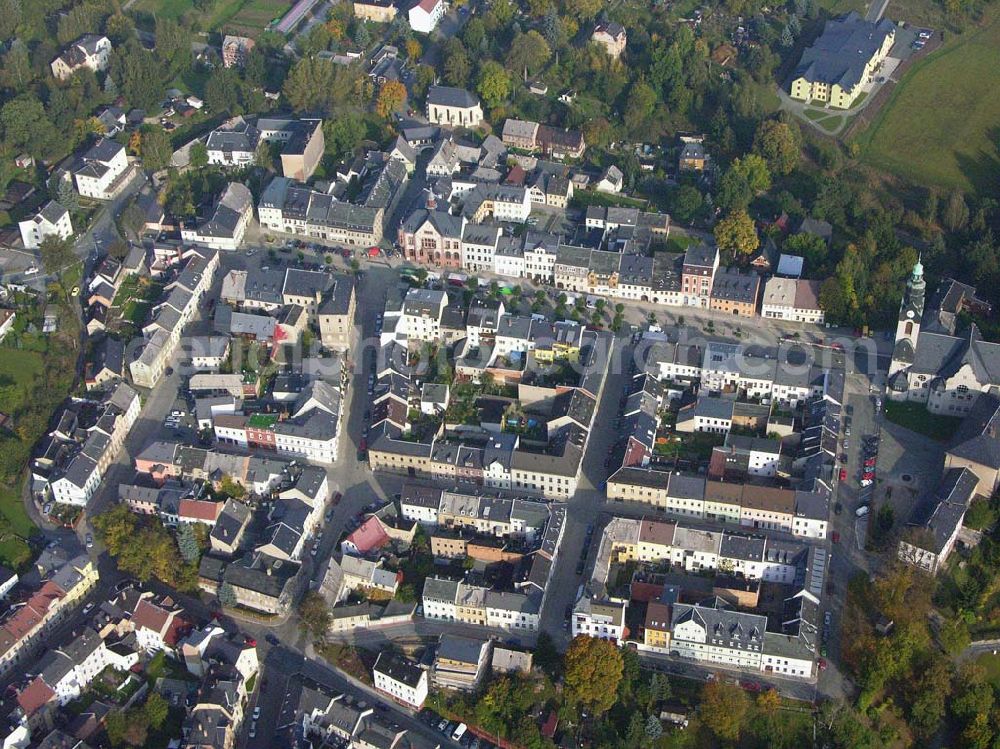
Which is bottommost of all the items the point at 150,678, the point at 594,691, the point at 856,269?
the point at 150,678

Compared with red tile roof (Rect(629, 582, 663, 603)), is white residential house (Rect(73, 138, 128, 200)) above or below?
below

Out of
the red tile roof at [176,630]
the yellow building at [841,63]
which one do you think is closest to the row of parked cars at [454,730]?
the red tile roof at [176,630]

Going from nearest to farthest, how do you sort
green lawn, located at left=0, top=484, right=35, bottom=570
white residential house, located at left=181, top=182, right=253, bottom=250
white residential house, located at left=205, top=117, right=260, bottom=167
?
green lawn, located at left=0, top=484, right=35, bottom=570 → white residential house, located at left=181, top=182, right=253, bottom=250 → white residential house, located at left=205, top=117, right=260, bottom=167

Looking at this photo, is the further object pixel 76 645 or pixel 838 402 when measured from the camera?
pixel 838 402

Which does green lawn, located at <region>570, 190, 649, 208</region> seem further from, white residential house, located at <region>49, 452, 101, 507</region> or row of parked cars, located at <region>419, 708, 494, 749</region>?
row of parked cars, located at <region>419, 708, 494, 749</region>

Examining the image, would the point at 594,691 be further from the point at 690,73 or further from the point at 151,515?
the point at 690,73

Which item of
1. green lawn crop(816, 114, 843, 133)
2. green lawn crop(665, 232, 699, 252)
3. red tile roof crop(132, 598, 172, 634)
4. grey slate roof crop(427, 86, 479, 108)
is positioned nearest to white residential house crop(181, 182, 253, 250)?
grey slate roof crop(427, 86, 479, 108)

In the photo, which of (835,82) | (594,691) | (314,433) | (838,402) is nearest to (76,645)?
(314,433)
